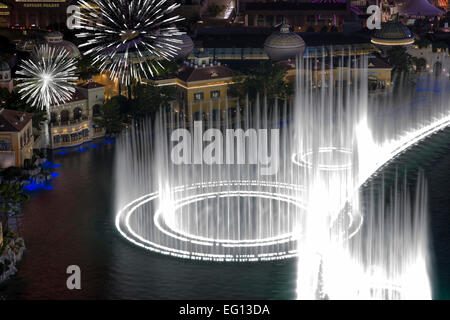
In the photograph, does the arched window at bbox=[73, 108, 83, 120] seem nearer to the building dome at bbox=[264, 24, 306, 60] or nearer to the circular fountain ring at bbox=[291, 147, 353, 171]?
the circular fountain ring at bbox=[291, 147, 353, 171]

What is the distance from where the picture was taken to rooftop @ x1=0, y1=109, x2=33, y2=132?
12388cm

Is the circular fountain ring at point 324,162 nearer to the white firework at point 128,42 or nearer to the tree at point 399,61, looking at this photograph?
the white firework at point 128,42

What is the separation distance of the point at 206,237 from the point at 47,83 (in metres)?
41.0

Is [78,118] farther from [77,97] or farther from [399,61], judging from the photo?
[399,61]

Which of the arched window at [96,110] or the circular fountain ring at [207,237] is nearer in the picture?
the circular fountain ring at [207,237]

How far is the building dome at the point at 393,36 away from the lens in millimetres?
183500


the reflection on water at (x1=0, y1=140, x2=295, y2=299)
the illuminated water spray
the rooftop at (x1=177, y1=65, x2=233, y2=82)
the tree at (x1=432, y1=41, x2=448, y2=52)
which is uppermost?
the tree at (x1=432, y1=41, x2=448, y2=52)

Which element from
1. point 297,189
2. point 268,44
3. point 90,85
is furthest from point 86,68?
point 297,189

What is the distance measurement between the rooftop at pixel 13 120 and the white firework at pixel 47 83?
15.1 ft

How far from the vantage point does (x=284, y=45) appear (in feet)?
556

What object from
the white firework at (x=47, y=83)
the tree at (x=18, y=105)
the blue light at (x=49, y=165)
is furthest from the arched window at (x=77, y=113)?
the blue light at (x=49, y=165)

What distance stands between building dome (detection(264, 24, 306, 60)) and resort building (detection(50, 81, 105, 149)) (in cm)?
3581

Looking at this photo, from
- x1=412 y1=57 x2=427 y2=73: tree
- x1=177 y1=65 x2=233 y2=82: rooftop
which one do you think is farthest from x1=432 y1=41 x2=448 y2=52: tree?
x1=177 y1=65 x2=233 y2=82: rooftop

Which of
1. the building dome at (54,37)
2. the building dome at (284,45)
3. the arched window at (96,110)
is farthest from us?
the building dome at (284,45)
